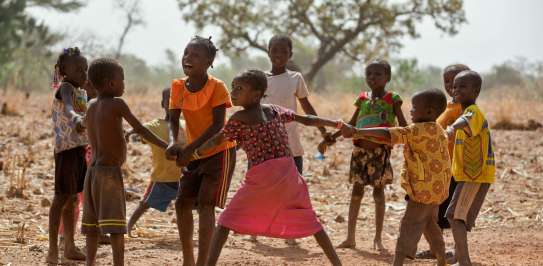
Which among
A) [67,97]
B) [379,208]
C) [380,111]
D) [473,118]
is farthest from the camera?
[379,208]

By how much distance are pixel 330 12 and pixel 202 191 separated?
23.7 m

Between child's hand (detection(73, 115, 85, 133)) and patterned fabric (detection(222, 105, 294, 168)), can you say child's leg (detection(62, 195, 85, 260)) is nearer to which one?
child's hand (detection(73, 115, 85, 133))

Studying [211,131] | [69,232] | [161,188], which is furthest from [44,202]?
[211,131]

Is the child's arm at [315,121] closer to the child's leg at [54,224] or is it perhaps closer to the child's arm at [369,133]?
the child's arm at [369,133]

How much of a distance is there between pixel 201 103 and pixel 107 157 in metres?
0.69

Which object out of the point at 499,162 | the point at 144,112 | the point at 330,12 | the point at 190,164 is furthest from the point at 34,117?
the point at 330,12

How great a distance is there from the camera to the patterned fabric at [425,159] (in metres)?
4.68

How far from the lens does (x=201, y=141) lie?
470cm

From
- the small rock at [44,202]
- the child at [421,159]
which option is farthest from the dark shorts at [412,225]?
the small rock at [44,202]

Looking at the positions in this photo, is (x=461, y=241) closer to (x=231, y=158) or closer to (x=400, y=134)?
(x=400, y=134)

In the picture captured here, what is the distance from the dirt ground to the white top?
36.3 inches

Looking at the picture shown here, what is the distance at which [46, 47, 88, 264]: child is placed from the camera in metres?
5.27

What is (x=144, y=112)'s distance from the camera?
46.3ft

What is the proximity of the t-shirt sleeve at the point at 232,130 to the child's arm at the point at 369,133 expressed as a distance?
0.71m
